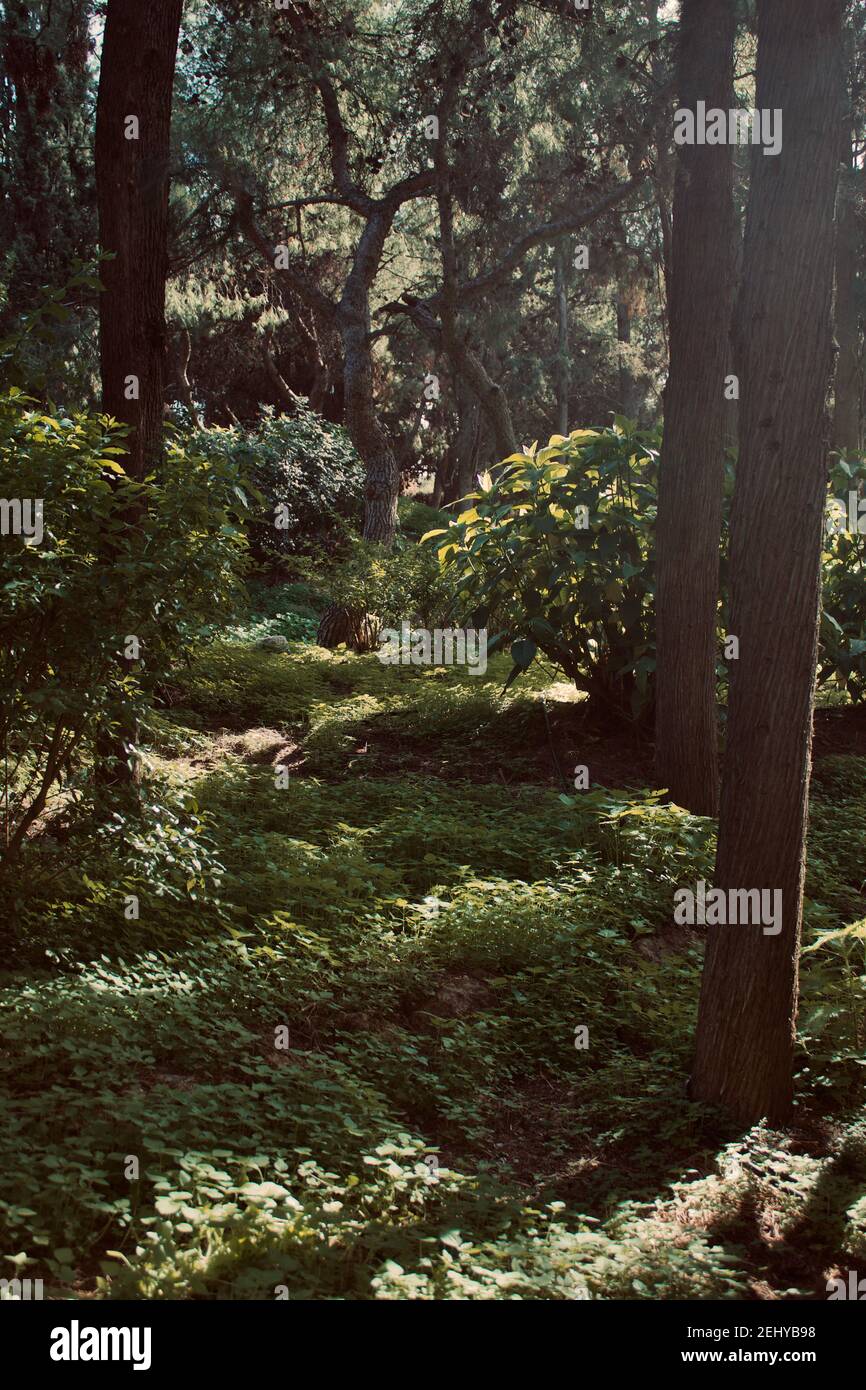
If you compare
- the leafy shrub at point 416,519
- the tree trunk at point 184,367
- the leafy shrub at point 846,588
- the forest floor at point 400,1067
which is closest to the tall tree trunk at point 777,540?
the forest floor at point 400,1067

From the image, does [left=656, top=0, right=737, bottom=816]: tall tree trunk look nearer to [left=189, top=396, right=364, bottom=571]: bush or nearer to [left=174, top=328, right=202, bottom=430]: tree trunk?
[left=189, top=396, right=364, bottom=571]: bush

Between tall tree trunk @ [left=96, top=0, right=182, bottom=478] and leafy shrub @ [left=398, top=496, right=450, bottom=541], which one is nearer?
tall tree trunk @ [left=96, top=0, right=182, bottom=478]

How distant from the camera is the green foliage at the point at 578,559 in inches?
340

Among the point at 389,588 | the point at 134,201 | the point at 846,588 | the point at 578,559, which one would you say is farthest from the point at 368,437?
the point at 134,201

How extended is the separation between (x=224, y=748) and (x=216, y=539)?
14.9 ft

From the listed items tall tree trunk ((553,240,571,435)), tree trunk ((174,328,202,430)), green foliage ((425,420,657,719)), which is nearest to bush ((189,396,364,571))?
tree trunk ((174,328,202,430))

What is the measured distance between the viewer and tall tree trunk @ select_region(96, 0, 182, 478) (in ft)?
23.1

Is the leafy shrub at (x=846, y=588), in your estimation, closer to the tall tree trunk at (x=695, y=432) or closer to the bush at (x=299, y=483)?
the tall tree trunk at (x=695, y=432)

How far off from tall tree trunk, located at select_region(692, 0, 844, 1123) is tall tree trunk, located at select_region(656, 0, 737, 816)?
11.0 feet

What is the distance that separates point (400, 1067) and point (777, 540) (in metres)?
2.30

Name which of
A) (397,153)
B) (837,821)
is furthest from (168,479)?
(397,153)

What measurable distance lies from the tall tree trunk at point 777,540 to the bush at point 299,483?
1419 centimetres

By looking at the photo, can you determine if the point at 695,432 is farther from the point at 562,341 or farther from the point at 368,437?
the point at 562,341
